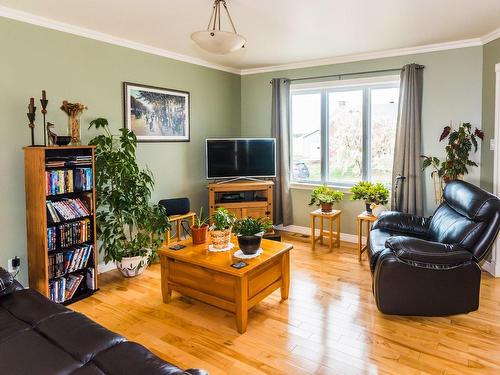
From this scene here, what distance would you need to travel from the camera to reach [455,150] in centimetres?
401

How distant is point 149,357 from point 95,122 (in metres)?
2.70

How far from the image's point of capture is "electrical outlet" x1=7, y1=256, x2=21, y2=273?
3.23m

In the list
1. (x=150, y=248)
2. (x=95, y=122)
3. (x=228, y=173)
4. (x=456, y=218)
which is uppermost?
(x=95, y=122)

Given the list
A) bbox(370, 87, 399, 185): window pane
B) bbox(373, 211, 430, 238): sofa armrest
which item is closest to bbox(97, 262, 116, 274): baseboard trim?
bbox(373, 211, 430, 238): sofa armrest

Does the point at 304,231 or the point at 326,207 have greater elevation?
the point at 326,207

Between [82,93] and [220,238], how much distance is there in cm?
206

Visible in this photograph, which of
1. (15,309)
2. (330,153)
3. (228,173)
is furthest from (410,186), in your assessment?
(15,309)

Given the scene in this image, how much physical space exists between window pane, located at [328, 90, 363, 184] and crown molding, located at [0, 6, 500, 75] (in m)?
0.47

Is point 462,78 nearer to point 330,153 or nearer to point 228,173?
point 330,153

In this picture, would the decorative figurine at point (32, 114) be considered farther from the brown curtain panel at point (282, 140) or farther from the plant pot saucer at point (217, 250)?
the brown curtain panel at point (282, 140)

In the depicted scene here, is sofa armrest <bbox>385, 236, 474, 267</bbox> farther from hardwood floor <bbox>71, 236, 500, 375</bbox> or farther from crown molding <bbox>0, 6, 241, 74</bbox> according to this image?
crown molding <bbox>0, 6, 241, 74</bbox>

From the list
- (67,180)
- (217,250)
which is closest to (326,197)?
(217,250)

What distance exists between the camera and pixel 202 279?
9.83 ft

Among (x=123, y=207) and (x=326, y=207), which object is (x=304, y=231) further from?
(x=123, y=207)
